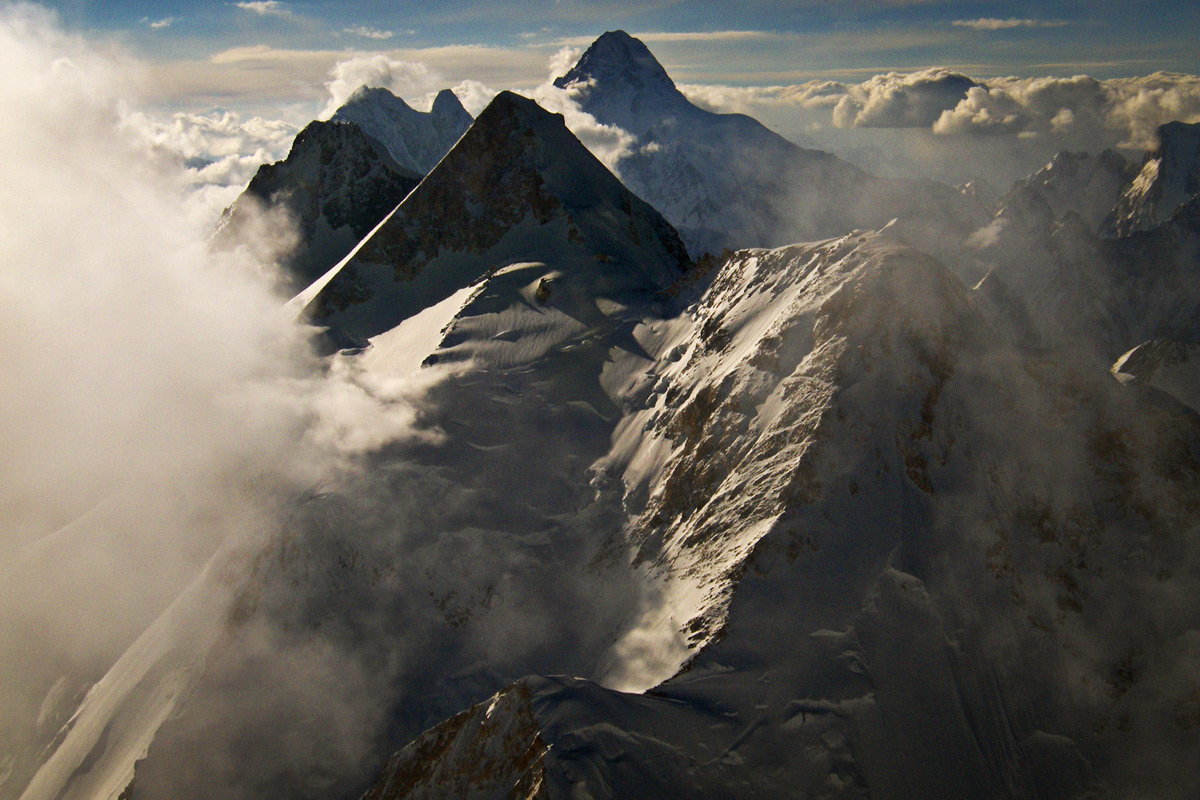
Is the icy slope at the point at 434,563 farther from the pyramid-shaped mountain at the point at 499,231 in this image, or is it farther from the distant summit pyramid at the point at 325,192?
the distant summit pyramid at the point at 325,192

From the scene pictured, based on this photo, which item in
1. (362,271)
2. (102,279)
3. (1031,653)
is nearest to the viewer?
(1031,653)

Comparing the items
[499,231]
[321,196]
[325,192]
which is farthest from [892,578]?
[321,196]

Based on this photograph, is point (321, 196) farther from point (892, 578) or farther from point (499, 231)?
point (892, 578)

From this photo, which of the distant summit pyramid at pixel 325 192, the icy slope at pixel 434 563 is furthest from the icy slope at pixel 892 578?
the distant summit pyramid at pixel 325 192

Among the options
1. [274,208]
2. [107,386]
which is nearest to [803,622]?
[107,386]

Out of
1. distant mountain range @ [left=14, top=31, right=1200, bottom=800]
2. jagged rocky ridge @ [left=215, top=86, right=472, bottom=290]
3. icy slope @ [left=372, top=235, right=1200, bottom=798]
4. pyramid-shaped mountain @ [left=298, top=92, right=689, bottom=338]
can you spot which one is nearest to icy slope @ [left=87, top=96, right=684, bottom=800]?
distant mountain range @ [left=14, top=31, right=1200, bottom=800]

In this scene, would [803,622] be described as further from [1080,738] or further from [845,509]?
[1080,738]

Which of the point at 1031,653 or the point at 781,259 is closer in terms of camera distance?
the point at 1031,653
